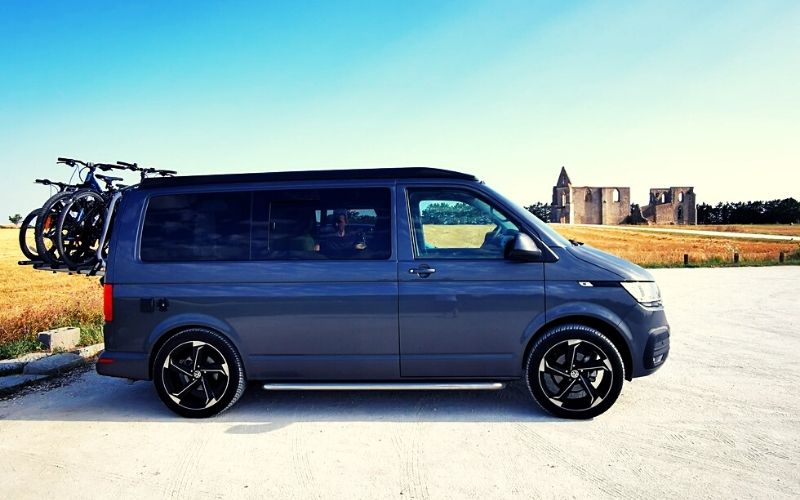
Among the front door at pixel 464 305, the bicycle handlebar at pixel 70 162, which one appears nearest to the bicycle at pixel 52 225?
the bicycle handlebar at pixel 70 162

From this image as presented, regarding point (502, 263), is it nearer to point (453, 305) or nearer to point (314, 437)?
point (453, 305)

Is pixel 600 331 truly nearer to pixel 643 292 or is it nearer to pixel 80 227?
pixel 643 292

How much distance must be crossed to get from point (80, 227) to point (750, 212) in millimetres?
96879

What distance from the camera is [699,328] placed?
743cm

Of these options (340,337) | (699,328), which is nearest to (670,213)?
(699,328)

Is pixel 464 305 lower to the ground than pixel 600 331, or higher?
higher

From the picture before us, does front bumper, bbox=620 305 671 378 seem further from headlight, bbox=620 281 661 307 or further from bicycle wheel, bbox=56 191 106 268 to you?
bicycle wheel, bbox=56 191 106 268

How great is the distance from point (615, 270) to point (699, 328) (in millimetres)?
4390

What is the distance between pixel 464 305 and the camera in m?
4.07

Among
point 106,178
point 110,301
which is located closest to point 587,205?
point 106,178

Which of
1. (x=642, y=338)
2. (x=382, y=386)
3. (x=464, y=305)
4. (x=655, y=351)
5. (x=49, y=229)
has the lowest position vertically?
(x=382, y=386)

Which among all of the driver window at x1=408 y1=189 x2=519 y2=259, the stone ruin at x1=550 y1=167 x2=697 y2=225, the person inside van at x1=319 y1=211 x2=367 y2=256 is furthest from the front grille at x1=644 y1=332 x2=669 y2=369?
the stone ruin at x1=550 y1=167 x2=697 y2=225

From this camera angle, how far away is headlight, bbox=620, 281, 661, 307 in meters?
4.09

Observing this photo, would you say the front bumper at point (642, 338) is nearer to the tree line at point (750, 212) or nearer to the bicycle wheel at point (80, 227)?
the bicycle wheel at point (80, 227)
